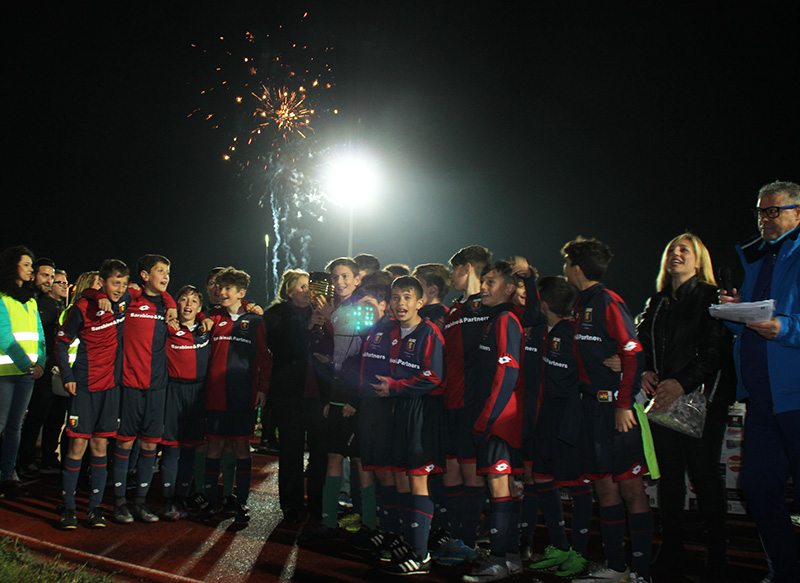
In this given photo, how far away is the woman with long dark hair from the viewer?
3.74 m

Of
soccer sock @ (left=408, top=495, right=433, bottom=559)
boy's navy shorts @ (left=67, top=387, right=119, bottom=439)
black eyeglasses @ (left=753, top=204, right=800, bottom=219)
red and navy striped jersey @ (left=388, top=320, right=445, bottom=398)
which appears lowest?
soccer sock @ (left=408, top=495, right=433, bottom=559)

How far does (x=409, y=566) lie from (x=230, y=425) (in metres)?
2.37

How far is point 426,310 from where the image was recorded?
5266 mm

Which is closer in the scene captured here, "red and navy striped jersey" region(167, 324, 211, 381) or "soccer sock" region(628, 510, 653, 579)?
"soccer sock" region(628, 510, 653, 579)

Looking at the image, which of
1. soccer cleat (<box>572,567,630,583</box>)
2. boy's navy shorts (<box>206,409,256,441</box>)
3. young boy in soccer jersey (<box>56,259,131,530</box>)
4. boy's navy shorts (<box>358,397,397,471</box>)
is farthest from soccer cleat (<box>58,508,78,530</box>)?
soccer cleat (<box>572,567,630,583</box>)

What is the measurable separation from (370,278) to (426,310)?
64cm

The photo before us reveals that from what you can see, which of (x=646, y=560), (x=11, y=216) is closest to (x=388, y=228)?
(x=11, y=216)

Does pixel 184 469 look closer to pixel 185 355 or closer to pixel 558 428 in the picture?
pixel 185 355

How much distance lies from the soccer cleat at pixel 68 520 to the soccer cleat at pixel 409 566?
115 inches

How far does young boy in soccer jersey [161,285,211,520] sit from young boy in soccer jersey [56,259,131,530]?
51 cm

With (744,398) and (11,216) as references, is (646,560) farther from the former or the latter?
(11,216)

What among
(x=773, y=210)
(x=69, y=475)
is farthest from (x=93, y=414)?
(x=773, y=210)

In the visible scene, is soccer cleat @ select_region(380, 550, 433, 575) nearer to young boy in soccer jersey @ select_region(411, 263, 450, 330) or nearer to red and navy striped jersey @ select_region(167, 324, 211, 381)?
young boy in soccer jersey @ select_region(411, 263, 450, 330)

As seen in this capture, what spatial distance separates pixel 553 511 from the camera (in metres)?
4.34
